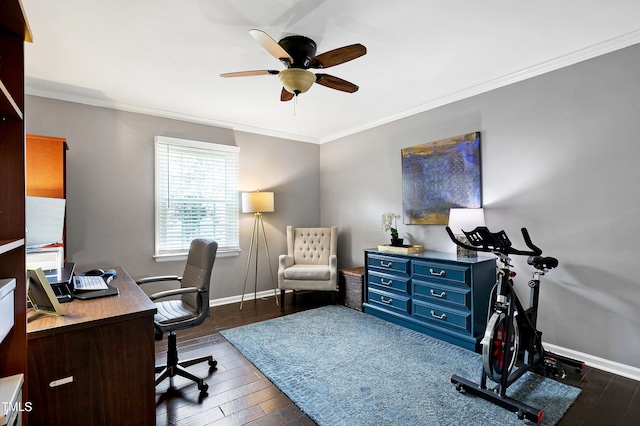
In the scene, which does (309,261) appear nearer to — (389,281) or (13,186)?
(389,281)

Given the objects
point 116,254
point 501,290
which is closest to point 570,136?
point 501,290

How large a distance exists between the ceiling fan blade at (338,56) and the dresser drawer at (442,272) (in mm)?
2090

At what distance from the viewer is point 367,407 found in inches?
79.2

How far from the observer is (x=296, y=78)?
2227mm

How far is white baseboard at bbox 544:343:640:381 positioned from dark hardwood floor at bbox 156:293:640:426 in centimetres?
6

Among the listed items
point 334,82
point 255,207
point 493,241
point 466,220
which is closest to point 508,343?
point 493,241

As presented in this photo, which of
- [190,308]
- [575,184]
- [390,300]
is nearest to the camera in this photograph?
[190,308]

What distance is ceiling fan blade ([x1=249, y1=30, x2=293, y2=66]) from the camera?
181 cm

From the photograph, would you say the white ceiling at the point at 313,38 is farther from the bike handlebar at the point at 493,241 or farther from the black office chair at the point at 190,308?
the black office chair at the point at 190,308

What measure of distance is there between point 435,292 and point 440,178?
1320mm

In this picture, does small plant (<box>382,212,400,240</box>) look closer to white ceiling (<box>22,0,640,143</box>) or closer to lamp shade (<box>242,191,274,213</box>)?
white ceiling (<box>22,0,640,143</box>)

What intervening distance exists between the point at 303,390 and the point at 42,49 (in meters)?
3.34

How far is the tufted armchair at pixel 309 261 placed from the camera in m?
4.16
